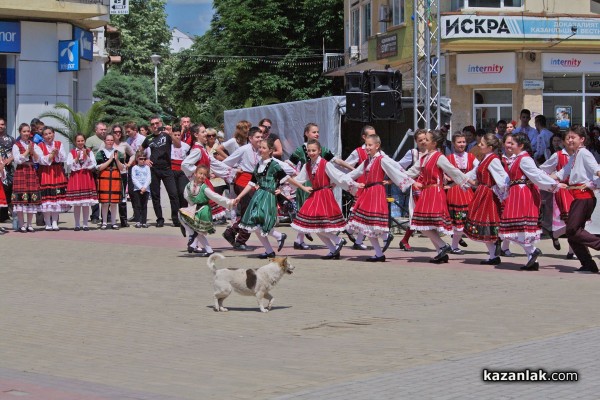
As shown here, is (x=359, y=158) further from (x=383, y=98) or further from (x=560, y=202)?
(x=560, y=202)

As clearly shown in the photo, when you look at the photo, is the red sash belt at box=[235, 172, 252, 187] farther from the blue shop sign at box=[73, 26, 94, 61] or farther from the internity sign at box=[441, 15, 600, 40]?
the blue shop sign at box=[73, 26, 94, 61]

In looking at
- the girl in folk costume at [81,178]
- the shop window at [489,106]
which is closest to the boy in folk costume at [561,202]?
the girl in folk costume at [81,178]

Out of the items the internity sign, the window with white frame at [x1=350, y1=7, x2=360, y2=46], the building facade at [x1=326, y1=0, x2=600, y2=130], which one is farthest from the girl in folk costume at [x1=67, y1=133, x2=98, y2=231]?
the window with white frame at [x1=350, y1=7, x2=360, y2=46]

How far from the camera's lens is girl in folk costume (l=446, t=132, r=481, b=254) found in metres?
16.8

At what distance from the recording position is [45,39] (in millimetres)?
38031

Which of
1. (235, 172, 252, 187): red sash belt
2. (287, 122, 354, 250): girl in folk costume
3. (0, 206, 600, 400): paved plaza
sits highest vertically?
(287, 122, 354, 250): girl in folk costume

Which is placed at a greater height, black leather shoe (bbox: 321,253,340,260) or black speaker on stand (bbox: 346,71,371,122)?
black speaker on stand (bbox: 346,71,371,122)

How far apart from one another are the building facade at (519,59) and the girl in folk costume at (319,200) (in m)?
19.2

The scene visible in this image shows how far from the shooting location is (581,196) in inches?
564

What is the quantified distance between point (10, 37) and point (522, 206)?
1036 inches

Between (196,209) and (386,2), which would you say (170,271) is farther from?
(386,2)

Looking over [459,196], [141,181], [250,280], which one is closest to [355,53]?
[141,181]

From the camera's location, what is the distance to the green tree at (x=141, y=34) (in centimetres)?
7631

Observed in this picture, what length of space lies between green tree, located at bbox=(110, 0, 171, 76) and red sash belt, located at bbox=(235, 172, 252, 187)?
2339 inches
